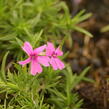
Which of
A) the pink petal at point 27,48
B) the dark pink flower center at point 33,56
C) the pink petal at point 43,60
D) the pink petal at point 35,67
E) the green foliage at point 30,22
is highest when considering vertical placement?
the green foliage at point 30,22

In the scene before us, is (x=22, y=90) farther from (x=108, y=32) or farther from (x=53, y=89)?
(x=108, y=32)

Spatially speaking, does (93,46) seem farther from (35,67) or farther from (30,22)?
(35,67)

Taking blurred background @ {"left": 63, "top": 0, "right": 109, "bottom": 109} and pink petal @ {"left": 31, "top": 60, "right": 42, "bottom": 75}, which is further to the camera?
blurred background @ {"left": 63, "top": 0, "right": 109, "bottom": 109}

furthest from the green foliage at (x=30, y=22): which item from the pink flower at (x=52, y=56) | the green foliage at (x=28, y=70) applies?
the pink flower at (x=52, y=56)

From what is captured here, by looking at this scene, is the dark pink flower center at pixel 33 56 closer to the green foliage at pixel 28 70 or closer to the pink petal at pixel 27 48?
the pink petal at pixel 27 48

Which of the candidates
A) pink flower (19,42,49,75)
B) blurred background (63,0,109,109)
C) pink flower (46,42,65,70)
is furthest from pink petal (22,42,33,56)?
blurred background (63,0,109,109)

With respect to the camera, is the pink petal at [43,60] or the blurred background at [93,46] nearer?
the pink petal at [43,60]

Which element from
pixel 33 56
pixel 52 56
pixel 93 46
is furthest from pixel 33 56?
pixel 93 46

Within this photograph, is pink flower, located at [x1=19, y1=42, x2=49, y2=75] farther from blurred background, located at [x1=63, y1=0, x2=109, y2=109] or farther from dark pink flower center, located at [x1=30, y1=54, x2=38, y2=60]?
blurred background, located at [x1=63, y1=0, x2=109, y2=109]

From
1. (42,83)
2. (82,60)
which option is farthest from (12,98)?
(82,60)
